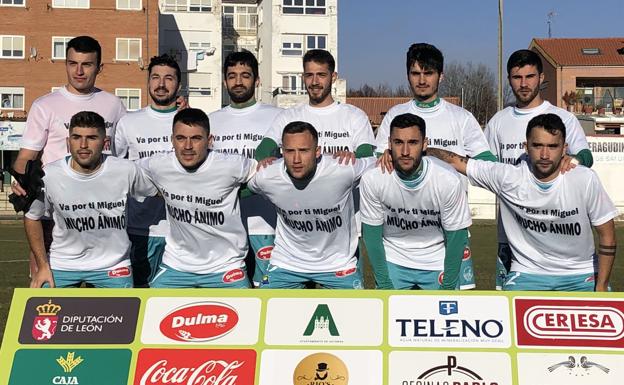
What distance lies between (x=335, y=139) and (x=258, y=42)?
2199 inches

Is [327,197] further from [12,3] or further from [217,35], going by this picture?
[217,35]

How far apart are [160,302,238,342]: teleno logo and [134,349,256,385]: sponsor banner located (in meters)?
0.10

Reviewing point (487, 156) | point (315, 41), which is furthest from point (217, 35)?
point (487, 156)

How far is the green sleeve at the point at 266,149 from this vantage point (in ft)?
23.4

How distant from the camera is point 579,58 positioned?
216ft

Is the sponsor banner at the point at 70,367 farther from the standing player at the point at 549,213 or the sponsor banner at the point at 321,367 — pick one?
the standing player at the point at 549,213

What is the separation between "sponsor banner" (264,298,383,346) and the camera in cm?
490

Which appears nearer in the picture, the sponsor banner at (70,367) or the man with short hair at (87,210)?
the sponsor banner at (70,367)

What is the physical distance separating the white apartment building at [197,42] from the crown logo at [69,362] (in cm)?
5134

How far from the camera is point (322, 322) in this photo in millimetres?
4953

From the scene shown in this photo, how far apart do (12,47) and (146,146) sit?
46090mm

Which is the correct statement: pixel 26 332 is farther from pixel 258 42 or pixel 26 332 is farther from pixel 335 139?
pixel 258 42

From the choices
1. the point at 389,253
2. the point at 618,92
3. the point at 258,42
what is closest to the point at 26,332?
the point at 389,253

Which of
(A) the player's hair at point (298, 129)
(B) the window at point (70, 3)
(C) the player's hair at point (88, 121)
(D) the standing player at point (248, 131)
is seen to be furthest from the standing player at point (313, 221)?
(B) the window at point (70, 3)
